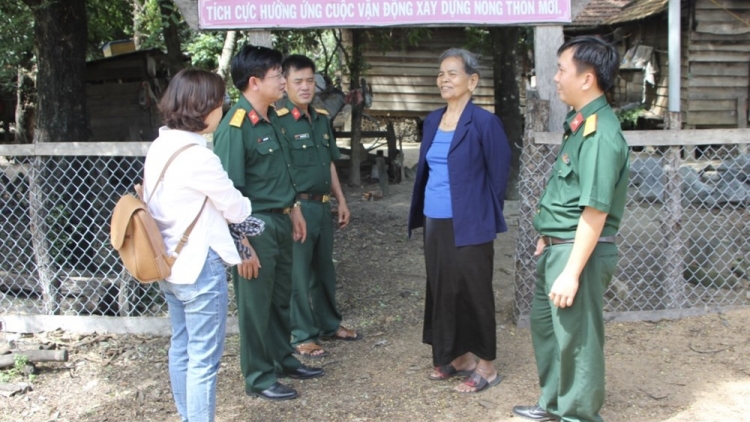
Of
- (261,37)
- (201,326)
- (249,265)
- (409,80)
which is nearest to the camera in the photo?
(201,326)

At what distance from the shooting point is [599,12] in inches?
683

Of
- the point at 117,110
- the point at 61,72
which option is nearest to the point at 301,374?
the point at 61,72

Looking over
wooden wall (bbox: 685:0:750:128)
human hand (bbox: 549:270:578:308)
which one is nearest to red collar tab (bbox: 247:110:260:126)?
human hand (bbox: 549:270:578:308)

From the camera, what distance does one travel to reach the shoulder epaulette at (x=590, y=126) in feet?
9.92

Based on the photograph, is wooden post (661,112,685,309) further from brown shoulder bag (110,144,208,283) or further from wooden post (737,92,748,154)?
wooden post (737,92,748,154)

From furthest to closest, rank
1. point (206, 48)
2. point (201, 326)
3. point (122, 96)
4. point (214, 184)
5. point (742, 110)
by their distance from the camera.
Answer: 1. point (742, 110)
2. point (122, 96)
3. point (206, 48)
4. point (201, 326)
5. point (214, 184)

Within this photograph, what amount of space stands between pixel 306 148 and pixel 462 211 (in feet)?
3.85

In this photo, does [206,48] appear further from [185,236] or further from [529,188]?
[185,236]

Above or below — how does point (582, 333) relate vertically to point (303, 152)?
below

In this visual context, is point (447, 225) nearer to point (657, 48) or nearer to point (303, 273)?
point (303, 273)

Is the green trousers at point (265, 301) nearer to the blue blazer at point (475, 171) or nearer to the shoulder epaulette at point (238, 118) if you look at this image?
the shoulder epaulette at point (238, 118)

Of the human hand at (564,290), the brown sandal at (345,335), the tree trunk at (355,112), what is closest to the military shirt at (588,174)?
the human hand at (564,290)

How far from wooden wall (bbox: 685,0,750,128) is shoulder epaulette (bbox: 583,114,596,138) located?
12.5 m

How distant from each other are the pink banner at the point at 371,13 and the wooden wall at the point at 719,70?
36.9 ft
